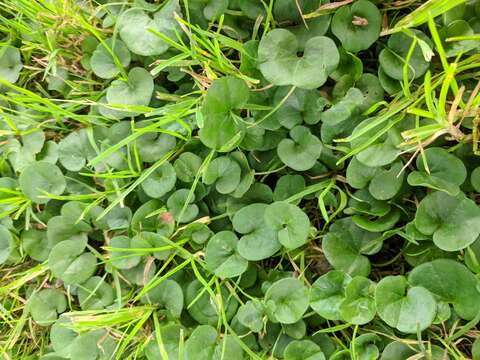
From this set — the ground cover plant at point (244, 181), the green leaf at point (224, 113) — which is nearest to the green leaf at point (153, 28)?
the ground cover plant at point (244, 181)

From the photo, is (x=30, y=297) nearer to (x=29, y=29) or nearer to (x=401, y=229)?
(x=29, y=29)

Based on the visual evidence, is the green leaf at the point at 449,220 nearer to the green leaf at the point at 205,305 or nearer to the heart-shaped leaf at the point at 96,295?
the green leaf at the point at 205,305

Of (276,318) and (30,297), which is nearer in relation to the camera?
(276,318)

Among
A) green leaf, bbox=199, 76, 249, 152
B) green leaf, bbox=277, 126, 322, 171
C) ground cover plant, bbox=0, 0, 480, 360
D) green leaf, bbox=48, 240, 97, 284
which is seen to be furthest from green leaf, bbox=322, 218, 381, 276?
green leaf, bbox=48, 240, 97, 284

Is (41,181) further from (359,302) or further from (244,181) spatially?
(359,302)

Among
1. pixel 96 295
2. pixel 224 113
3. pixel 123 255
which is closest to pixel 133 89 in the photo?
pixel 224 113

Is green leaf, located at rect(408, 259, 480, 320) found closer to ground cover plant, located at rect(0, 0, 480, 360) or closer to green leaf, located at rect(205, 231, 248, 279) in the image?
ground cover plant, located at rect(0, 0, 480, 360)

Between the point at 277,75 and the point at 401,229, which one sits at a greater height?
the point at 277,75

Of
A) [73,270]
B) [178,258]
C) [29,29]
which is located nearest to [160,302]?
[178,258]
